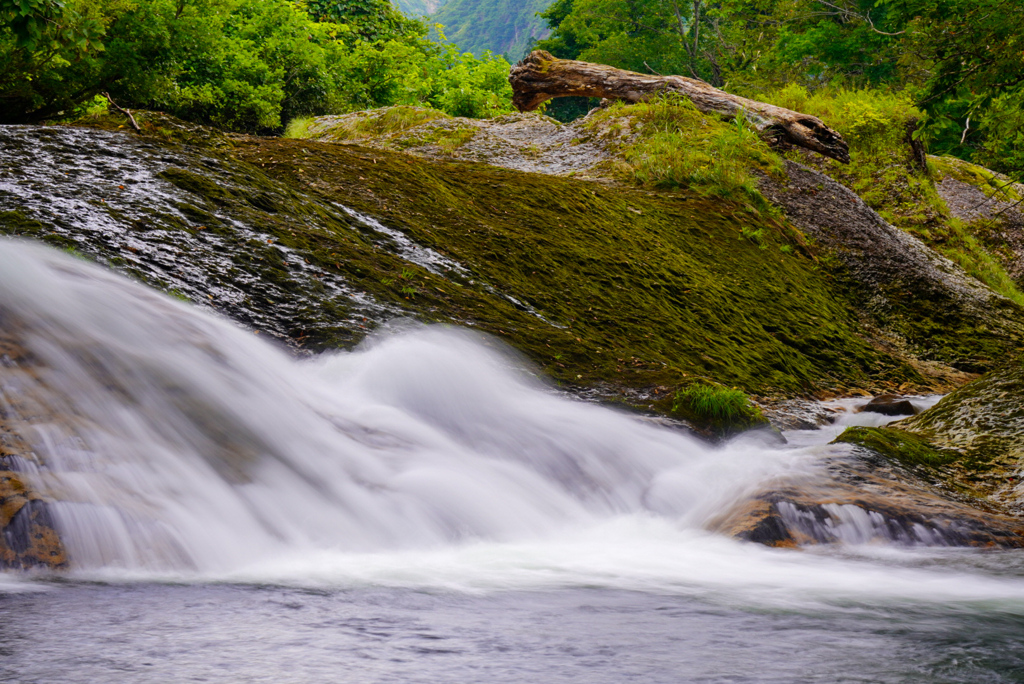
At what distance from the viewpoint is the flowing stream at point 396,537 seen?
204cm

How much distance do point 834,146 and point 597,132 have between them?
4.54 m

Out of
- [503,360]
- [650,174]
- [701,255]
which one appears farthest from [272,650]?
[650,174]

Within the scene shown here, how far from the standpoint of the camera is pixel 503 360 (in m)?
5.79

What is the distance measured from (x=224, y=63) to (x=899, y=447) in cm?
1287

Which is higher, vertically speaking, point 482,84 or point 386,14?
point 386,14

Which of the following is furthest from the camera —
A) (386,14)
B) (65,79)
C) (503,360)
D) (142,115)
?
(386,14)

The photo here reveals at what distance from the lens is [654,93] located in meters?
15.0

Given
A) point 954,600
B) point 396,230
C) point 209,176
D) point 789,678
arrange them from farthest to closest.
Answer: point 396,230
point 209,176
point 954,600
point 789,678

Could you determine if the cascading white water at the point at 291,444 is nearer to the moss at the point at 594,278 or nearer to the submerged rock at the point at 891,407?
the moss at the point at 594,278

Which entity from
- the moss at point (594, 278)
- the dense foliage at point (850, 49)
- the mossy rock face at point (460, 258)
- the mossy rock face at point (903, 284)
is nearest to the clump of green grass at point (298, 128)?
the moss at point (594, 278)

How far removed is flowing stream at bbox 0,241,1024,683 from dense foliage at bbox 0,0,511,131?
229cm

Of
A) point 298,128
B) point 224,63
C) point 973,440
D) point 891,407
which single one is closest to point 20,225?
point 973,440

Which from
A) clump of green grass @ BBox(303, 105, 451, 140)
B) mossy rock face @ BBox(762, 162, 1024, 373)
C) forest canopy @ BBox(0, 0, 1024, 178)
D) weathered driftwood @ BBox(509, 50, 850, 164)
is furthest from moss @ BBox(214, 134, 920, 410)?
weathered driftwood @ BBox(509, 50, 850, 164)

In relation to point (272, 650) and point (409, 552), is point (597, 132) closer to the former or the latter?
point (409, 552)
